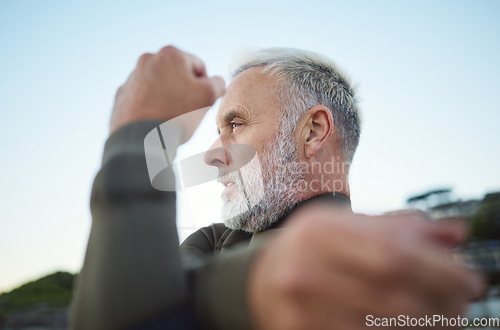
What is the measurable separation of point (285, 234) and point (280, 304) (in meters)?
0.07

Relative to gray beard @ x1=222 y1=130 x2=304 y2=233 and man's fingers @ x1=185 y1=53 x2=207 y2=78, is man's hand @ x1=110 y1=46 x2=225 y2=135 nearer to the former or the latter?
man's fingers @ x1=185 y1=53 x2=207 y2=78

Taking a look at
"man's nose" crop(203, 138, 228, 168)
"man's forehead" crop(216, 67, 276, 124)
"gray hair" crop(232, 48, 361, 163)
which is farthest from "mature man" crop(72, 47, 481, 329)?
"gray hair" crop(232, 48, 361, 163)

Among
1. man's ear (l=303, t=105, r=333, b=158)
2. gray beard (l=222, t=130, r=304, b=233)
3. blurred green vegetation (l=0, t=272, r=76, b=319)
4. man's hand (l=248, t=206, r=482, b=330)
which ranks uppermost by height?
man's ear (l=303, t=105, r=333, b=158)

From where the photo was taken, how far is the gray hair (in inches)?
77.4

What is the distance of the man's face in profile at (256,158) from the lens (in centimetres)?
172

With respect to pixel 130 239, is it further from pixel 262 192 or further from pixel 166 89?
pixel 262 192

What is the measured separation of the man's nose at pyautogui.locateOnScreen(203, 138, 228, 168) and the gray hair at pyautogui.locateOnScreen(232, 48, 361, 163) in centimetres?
42

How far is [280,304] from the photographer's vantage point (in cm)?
35

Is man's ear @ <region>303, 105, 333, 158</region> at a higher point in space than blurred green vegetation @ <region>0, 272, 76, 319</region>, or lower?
higher

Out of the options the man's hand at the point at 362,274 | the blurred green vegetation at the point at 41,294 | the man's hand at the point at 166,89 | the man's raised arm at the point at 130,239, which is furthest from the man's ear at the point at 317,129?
the blurred green vegetation at the point at 41,294

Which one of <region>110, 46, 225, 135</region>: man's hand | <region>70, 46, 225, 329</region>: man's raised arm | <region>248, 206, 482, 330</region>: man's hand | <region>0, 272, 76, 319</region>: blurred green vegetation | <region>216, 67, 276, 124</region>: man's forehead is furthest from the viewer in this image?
<region>0, 272, 76, 319</region>: blurred green vegetation

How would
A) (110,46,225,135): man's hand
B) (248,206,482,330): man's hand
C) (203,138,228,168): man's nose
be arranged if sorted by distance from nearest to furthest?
(248,206,482,330): man's hand, (110,46,225,135): man's hand, (203,138,228,168): man's nose

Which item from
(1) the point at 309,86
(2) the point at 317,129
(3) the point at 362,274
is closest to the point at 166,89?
(3) the point at 362,274

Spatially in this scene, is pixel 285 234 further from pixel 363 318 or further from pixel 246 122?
pixel 246 122
